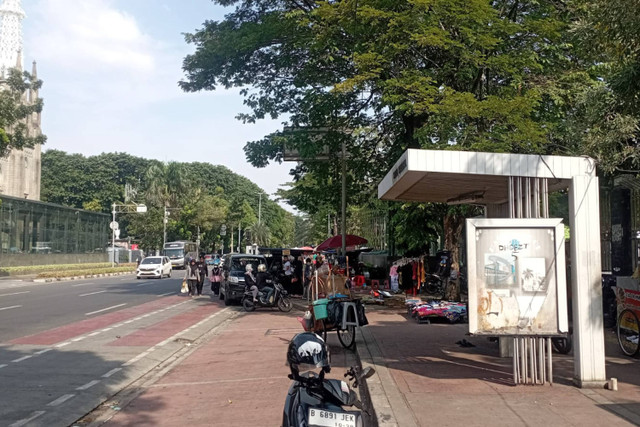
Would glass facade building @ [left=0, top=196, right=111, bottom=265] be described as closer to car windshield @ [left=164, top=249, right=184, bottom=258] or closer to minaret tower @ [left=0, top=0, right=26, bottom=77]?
car windshield @ [left=164, top=249, right=184, bottom=258]

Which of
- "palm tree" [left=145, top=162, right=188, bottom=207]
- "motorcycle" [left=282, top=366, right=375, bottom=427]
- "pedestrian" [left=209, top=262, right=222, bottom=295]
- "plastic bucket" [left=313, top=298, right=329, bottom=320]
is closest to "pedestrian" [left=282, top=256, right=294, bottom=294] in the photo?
"pedestrian" [left=209, top=262, right=222, bottom=295]

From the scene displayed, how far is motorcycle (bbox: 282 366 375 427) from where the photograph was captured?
4.00 metres

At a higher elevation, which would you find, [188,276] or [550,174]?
[550,174]

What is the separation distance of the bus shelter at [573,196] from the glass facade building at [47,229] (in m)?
39.1

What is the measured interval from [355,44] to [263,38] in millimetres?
3337

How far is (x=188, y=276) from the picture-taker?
973 inches

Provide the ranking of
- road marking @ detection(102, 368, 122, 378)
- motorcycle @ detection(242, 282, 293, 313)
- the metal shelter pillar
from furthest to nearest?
1. motorcycle @ detection(242, 282, 293, 313)
2. road marking @ detection(102, 368, 122, 378)
3. the metal shelter pillar

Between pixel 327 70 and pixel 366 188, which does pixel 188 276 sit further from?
pixel 327 70

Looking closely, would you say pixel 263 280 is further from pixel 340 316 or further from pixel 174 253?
pixel 174 253

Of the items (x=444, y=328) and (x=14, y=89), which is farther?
(x=14, y=89)

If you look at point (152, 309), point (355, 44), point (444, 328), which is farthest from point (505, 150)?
point (152, 309)

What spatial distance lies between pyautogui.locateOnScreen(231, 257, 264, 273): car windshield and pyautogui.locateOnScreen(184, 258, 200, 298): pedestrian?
3.59 meters

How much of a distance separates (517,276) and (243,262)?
15.9 metres

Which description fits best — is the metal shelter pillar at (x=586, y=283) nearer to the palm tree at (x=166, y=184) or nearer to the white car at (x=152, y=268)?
the white car at (x=152, y=268)
